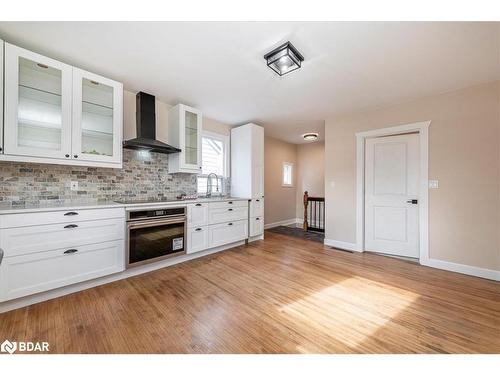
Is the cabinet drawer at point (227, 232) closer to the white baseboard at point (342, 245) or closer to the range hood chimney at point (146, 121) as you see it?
the range hood chimney at point (146, 121)

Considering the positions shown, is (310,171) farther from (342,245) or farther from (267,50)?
(267,50)

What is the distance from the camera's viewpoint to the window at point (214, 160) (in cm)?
394

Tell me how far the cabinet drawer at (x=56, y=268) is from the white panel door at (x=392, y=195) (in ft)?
12.3

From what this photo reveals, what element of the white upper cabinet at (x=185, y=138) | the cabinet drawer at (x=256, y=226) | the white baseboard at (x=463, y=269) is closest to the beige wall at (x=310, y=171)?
the cabinet drawer at (x=256, y=226)

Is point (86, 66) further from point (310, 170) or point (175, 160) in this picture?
point (310, 170)

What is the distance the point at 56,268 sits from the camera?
6.28 feet

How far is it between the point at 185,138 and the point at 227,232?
169 cm

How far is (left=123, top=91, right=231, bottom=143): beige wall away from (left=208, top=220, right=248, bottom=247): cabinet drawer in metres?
1.67

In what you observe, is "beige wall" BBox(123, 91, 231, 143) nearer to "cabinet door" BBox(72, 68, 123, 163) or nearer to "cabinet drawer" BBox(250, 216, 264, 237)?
"cabinet door" BBox(72, 68, 123, 163)

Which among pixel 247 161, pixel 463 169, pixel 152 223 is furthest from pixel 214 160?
pixel 463 169

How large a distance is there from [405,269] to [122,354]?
3.25m

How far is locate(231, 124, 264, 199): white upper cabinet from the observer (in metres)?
4.02

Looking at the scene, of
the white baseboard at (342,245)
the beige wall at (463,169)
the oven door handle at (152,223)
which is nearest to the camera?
the oven door handle at (152,223)
